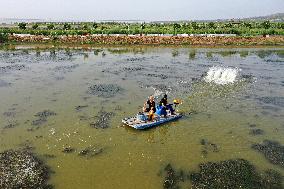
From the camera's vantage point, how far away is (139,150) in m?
16.1

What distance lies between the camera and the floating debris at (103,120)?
1889 cm

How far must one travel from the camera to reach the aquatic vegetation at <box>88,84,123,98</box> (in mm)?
24853

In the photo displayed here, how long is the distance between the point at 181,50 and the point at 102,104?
28.4m

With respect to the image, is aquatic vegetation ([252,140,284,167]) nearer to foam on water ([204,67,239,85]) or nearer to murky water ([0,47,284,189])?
murky water ([0,47,284,189])

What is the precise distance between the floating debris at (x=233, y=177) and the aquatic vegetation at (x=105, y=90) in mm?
11534

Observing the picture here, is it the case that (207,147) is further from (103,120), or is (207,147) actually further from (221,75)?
(221,75)

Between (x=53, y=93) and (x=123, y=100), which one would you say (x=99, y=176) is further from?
(x=53, y=93)

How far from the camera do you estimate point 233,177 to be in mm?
13789

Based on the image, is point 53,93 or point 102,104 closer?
point 102,104

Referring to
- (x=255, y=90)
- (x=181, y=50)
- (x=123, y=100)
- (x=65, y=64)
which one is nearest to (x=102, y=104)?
(x=123, y=100)

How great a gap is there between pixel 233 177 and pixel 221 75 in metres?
18.8

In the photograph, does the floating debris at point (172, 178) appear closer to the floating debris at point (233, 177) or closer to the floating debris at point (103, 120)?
the floating debris at point (233, 177)

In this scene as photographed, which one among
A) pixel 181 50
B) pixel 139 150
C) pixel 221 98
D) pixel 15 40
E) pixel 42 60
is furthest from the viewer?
pixel 15 40

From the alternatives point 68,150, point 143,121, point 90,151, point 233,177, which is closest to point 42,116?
point 68,150
